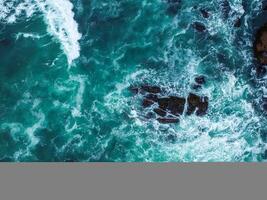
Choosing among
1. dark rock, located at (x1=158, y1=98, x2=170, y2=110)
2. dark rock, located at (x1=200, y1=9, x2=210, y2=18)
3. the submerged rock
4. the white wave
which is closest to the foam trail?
the white wave

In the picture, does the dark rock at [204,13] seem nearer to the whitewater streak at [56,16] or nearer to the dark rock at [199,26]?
the dark rock at [199,26]

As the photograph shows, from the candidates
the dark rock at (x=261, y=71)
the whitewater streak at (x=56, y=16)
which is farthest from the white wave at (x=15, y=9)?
the dark rock at (x=261, y=71)

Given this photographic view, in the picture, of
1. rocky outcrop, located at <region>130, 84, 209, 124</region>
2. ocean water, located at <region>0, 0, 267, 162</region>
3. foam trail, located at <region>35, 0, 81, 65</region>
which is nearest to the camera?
ocean water, located at <region>0, 0, 267, 162</region>

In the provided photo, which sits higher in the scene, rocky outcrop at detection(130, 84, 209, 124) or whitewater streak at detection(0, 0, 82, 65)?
whitewater streak at detection(0, 0, 82, 65)

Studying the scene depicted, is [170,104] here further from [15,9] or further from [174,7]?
[15,9]

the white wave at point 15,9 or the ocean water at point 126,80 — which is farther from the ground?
the white wave at point 15,9

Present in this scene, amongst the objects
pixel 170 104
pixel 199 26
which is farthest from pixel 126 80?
pixel 199 26

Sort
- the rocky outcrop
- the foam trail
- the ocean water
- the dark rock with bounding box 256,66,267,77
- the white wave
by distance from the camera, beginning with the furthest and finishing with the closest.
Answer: the white wave < the foam trail < the dark rock with bounding box 256,66,267,77 < the rocky outcrop < the ocean water

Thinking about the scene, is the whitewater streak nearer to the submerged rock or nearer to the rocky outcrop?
the rocky outcrop
